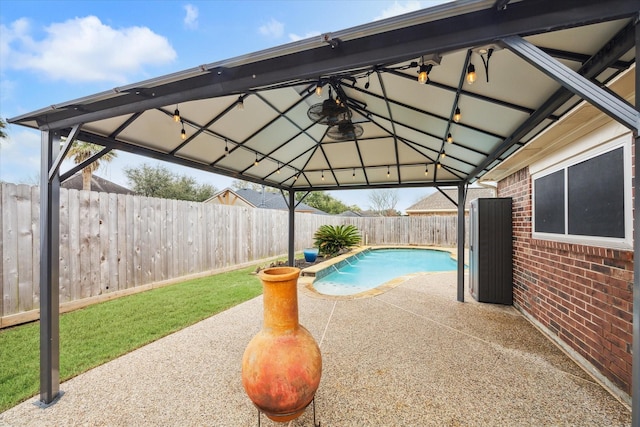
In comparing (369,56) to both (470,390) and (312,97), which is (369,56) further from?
(470,390)

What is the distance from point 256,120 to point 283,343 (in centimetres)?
319

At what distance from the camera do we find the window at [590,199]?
254 centimetres

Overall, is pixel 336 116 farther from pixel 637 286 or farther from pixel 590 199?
pixel 637 286

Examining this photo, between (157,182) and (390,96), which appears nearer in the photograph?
(390,96)

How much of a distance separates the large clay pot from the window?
296cm

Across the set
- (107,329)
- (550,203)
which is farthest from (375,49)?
(107,329)

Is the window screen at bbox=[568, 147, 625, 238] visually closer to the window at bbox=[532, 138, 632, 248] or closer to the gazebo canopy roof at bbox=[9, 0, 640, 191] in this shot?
the window at bbox=[532, 138, 632, 248]

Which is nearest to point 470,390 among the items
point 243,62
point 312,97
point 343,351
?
point 343,351

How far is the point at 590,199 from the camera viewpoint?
302cm

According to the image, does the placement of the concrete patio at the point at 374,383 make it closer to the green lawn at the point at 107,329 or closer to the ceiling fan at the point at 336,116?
the green lawn at the point at 107,329

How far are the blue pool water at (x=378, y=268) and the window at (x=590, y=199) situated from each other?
4.67 metres

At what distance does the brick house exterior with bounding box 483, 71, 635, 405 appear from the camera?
247 cm

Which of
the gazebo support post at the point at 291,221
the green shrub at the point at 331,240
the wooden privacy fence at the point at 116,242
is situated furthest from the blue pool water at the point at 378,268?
the wooden privacy fence at the point at 116,242

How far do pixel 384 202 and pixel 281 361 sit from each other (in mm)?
38523
